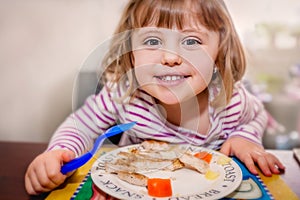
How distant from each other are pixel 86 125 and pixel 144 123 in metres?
0.10

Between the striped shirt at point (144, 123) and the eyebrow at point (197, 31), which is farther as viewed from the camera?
the striped shirt at point (144, 123)

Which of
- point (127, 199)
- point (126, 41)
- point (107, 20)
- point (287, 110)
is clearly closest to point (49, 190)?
point (127, 199)

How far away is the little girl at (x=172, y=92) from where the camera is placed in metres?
0.55

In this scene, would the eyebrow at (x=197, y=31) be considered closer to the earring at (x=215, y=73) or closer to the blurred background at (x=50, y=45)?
the earring at (x=215, y=73)

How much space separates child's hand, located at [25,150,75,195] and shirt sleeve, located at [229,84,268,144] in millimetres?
314

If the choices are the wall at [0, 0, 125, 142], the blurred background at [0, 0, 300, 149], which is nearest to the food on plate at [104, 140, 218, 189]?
the blurred background at [0, 0, 300, 149]

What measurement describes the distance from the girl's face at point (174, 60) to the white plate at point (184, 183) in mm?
120

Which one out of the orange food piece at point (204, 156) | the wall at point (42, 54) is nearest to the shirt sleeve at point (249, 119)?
the orange food piece at point (204, 156)

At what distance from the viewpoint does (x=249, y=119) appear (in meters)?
0.79

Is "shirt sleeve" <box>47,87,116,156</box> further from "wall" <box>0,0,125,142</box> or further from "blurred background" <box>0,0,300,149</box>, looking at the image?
"wall" <box>0,0,125,142</box>

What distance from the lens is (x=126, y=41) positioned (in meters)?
0.58

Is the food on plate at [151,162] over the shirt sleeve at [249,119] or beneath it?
over

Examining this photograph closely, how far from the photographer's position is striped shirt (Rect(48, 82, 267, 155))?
67 cm

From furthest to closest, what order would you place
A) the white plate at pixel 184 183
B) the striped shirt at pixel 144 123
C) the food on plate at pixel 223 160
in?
1. the striped shirt at pixel 144 123
2. the food on plate at pixel 223 160
3. the white plate at pixel 184 183
